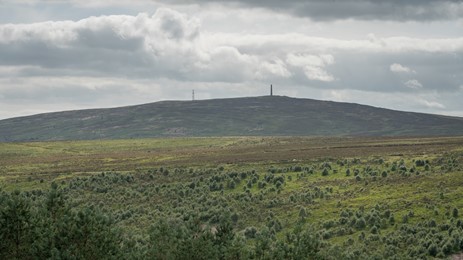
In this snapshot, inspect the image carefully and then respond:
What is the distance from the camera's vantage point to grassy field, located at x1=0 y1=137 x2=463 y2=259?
2485 inches

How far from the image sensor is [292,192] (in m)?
85.9

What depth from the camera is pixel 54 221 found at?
1757 inches

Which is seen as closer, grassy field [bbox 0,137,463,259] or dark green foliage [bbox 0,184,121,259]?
dark green foliage [bbox 0,184,121,259]

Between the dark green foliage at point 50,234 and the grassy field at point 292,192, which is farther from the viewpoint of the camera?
the grassy field at point 292,192

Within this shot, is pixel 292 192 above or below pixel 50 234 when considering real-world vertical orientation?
below

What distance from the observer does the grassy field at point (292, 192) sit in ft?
207

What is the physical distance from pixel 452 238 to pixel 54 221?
34.3 m

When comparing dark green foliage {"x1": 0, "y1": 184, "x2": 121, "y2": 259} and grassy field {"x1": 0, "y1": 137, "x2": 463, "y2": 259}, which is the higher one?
dark green foliage {"x1": 0, "y1": 184, "x2": 121, "y2": 259}

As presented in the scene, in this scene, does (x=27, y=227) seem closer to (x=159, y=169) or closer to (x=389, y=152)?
(x=159, y=169)

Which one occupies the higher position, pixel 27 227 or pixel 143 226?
pixel 27 227

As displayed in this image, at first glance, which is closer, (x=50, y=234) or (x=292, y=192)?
(x=50, y=234)

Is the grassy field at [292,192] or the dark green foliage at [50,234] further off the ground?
the dark green foliage at [50,234]

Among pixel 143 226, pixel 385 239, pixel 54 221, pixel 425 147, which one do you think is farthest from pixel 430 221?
pixel 425 147

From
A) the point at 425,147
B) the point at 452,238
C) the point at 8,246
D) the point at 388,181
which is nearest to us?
the point at 8,246
